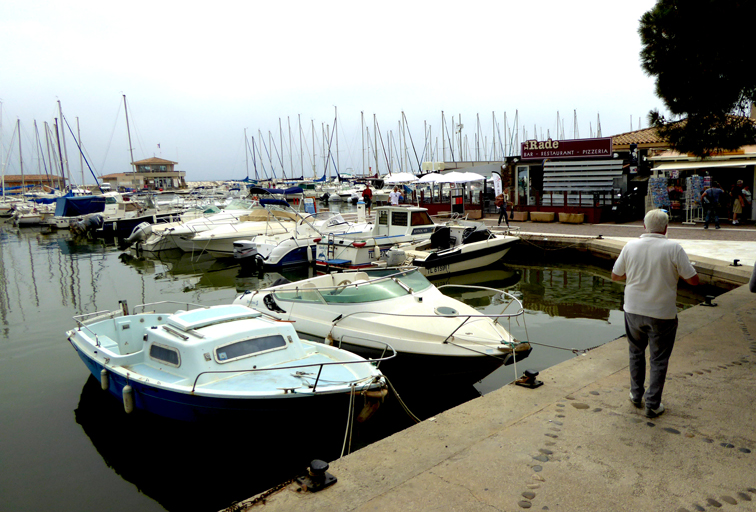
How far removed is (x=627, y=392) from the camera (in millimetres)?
5223

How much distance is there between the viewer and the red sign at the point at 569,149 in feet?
77.6

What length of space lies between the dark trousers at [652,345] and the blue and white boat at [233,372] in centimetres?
283

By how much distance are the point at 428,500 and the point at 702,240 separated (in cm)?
1659

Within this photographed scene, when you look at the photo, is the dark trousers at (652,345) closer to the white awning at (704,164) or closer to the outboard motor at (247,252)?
the outboard motor at (247,252)

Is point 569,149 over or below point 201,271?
over

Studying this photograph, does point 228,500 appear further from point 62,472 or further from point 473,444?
point 473,444

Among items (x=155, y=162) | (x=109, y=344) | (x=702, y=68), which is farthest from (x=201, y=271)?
(x=155, y=162)

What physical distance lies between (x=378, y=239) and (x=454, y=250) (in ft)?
8.99

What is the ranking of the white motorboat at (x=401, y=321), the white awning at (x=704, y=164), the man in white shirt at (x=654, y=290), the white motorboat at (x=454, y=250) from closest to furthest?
the man in white shirt at (x=654, y=290), the white motorboat at (x=401, y=321), the white motorboat at (x=454, y=250), the white awning at (x=704, y=164)

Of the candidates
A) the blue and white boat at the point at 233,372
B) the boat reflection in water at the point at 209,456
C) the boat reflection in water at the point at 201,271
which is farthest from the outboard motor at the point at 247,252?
the boat reflection in water at the point at 209,456

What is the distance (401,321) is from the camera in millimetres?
7969

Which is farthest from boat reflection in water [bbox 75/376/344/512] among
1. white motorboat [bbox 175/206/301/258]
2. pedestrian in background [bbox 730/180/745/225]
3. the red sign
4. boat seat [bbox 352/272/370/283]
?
the red sign

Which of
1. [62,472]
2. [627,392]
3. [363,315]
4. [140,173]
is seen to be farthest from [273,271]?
[140,173]

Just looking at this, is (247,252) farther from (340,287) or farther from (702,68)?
(702,68)
